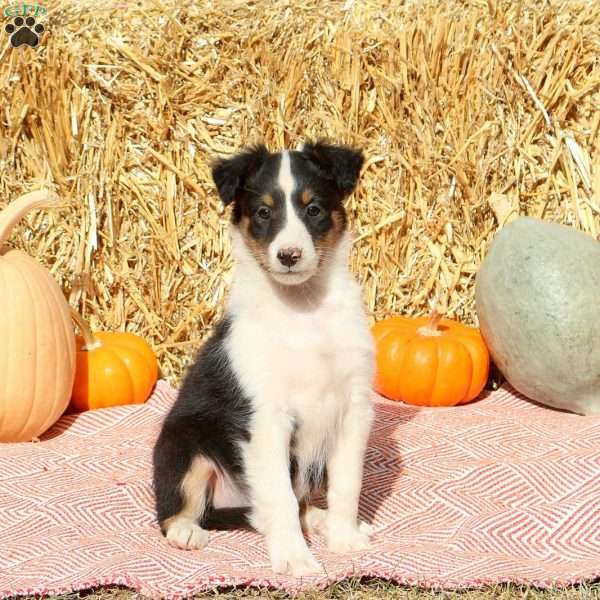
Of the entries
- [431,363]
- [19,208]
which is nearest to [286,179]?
[19,208]

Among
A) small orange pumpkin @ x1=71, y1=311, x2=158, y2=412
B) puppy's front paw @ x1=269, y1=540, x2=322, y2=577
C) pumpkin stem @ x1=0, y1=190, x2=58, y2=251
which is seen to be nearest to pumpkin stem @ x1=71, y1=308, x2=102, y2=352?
small orange pumpkin @ x1=71, y1=311, x2=158, y2=412

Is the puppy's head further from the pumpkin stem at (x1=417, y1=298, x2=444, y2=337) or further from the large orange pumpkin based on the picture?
the pumpkin stem at (x1=417, y1=298, x2=444, y2=337)

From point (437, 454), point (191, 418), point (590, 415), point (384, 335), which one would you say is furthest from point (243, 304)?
point (590, 415)

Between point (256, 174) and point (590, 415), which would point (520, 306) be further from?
point (256, 174)

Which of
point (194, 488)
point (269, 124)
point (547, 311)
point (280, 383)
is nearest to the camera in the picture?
point (280, 383)

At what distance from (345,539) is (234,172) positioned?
1.69m

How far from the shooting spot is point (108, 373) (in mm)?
6207

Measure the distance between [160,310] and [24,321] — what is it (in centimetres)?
133

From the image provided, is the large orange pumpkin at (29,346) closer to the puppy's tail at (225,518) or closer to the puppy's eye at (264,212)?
the puppy's tail at (225,518)

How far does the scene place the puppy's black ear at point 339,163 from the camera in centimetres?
435

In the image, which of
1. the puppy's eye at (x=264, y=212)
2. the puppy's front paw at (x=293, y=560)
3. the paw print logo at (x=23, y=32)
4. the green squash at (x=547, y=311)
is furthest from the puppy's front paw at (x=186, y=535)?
the paw print logo at (x=23, y=32)

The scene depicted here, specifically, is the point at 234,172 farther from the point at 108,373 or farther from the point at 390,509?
the point at 108,373

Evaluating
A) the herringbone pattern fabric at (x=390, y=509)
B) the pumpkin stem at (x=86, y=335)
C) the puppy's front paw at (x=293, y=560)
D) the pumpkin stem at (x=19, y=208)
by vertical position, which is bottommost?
the herringbone pattern fabric at (x=390, y=509)

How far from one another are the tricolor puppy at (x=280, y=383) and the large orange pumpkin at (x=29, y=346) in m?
1.52
